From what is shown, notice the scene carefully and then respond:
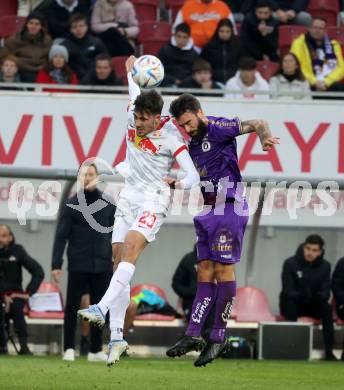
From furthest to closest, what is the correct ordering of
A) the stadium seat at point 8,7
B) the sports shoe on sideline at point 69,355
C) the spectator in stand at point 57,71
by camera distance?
the stadium seat at point 8,7 < the spectator in stand at point 57,71 < the sports shoe on sideline at point 69,355

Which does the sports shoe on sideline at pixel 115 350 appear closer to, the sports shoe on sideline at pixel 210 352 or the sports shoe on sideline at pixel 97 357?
the sports shoe on sideline at pixel 210 352

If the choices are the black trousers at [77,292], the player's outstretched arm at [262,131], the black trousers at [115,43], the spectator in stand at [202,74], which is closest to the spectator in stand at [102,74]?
the spectator in stand at [202,74]

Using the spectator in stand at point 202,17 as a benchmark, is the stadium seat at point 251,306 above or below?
below

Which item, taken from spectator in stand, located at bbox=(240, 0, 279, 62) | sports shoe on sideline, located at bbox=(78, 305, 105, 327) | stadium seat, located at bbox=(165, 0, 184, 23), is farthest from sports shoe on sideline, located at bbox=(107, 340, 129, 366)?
stadium seat, located at bbox=(165, 0, 184, 23)

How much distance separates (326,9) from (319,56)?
2291 millimetres

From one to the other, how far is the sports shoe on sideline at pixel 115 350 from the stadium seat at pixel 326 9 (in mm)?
10617

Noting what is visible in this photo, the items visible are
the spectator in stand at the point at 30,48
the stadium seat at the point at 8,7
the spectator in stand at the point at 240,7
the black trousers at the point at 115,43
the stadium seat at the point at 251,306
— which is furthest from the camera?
the stadium seat at the point at 8,7

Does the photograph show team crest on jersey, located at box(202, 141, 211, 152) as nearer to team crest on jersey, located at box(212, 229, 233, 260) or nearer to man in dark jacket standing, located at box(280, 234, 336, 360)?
team crest on jersey, located at box(212, 229, 233, 260)

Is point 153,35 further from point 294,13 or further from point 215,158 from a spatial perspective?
point 215,158

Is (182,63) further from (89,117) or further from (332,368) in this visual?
(332,368)

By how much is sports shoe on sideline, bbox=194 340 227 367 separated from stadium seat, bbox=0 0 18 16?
1018 centimetres

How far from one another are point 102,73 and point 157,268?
264cm

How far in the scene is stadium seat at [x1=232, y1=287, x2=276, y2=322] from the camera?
1636 centimetres

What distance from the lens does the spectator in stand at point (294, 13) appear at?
19.7m
